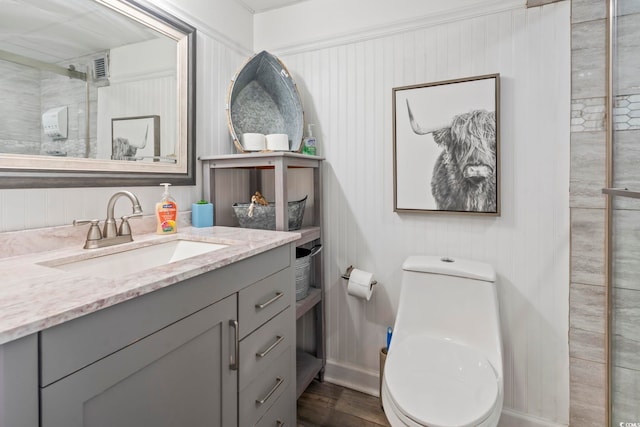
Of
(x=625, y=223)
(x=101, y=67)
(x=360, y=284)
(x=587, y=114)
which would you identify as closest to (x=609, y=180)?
(x=625, y=223)

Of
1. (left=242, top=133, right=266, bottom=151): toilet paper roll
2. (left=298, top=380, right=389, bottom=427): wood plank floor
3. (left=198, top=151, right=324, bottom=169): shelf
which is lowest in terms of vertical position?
(left=298, top=380, right=389, bottom=427): wood plank floor

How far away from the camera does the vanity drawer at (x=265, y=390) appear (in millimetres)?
1122

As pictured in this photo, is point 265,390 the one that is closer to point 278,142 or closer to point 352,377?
point 352,377

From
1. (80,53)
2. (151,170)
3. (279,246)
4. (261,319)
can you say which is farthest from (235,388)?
(80,53)

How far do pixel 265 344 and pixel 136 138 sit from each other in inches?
40.6

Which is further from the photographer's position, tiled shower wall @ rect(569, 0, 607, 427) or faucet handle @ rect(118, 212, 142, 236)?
tiled shower wall @ rect(569, 0, 607, 427)

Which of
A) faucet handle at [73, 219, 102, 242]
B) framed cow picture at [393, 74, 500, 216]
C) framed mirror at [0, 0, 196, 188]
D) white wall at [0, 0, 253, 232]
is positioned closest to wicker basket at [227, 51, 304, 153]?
white wall at [0, 0, 253, 232]

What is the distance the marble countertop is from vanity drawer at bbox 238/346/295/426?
48cm

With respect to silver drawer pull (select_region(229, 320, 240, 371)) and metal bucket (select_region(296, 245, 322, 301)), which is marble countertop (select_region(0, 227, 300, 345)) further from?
metal bucket (select_region(296, 245, 322, 301))

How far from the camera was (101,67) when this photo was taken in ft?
4.12

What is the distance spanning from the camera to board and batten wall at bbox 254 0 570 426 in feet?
4.89

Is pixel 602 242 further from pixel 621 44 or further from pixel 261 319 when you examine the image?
pixel 261 319

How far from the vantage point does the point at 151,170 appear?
4.81ft

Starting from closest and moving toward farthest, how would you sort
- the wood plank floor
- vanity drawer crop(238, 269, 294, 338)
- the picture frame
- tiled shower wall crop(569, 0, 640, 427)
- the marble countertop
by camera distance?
1. the marble countertop
2. vanity drawer crop(238, 269, 294, 338)
3. tiled shower wall crop(569, 0, 640, 427)
4. the picture frame
5. the wood plank floor
